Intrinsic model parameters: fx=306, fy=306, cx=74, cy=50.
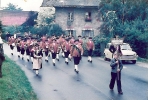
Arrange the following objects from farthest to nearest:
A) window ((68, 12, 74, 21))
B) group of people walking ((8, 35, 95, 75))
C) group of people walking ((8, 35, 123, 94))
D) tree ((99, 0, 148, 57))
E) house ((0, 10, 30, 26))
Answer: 1. house ((0, 10, 30, 26))
2. window ((68, 12, 74, 21))
3. tree ((99, 0, 148, 57))
4. group of people walking ((8, 35, 95, 75))
5. group of people walking ((8, 35, 123, 94))

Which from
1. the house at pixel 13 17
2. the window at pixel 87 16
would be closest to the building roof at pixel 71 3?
the window at pixel 87 16

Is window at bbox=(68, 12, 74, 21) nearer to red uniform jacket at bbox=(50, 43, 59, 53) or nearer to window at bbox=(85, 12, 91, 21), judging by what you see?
window at bbox=(85, 12, 91, 21)

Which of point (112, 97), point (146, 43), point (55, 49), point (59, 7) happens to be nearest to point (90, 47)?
point (55, 49)

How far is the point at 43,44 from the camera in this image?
24.5 metres

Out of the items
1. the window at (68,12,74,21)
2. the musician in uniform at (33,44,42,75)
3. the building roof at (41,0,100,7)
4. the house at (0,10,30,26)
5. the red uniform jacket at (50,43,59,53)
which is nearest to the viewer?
the musician in uniform at (33,44,42,75)

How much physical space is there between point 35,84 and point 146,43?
15266 millimetres

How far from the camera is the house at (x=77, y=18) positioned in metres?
43.2

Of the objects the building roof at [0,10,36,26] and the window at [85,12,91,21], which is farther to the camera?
the building roof at [0,10,36,26]

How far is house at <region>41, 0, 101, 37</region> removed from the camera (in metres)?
43.2

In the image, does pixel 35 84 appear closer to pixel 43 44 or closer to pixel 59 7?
pixel 43 44

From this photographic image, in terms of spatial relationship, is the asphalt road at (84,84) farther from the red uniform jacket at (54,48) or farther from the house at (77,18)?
the house at (77,18)

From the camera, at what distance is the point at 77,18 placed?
1708 inches

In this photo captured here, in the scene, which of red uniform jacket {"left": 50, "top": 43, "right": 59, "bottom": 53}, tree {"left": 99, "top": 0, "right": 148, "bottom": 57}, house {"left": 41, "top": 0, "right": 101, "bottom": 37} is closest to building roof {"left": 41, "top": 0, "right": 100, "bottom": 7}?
house {"left": 41, "top": 0, "right": 101, "bottom": 37}

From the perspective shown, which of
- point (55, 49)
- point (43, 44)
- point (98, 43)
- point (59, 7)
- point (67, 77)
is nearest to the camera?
point (67, 77)
